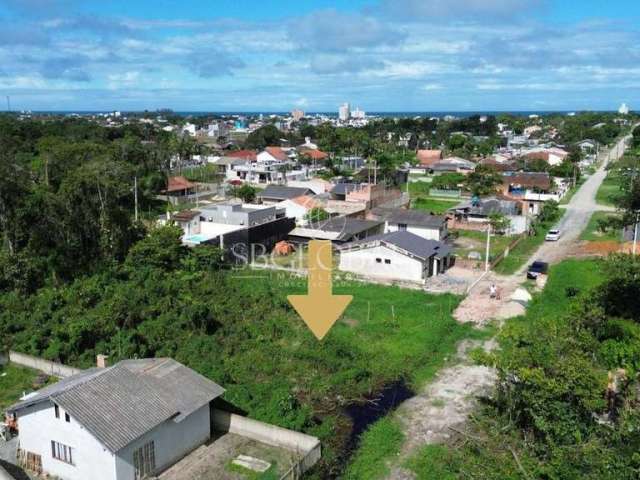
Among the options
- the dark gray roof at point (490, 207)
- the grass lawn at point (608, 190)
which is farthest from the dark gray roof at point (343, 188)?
the grass lawn at point (608, 190)

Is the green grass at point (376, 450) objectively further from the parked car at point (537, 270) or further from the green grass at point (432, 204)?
the green grass at point (432, 204)

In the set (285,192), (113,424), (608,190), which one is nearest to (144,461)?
(113,424)

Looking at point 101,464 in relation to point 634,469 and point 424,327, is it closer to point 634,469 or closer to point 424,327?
point 634,469

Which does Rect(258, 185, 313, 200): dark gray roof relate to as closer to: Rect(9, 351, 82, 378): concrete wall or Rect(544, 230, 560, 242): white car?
Rect(544, 230, 560, 242): white car

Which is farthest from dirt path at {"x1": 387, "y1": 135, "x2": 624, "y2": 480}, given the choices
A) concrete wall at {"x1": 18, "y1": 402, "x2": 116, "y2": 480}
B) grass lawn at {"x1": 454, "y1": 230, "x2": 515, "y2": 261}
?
concrete wall at {"x1": 18, "y1": 402, "x2": 116, "y2": 480}

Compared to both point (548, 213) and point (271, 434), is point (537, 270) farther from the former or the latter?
point (271, 434)
